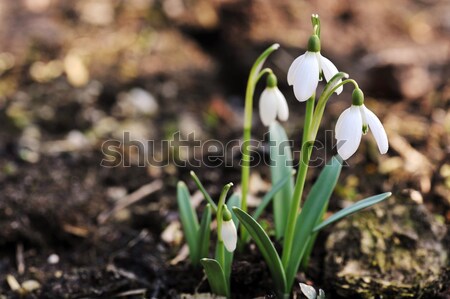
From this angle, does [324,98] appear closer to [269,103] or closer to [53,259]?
[269,103]

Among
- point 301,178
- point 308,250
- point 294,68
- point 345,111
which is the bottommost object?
point 308,250

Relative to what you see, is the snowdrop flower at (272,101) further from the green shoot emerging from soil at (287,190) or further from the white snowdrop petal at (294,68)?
the white snowdrop petal at (294,68)

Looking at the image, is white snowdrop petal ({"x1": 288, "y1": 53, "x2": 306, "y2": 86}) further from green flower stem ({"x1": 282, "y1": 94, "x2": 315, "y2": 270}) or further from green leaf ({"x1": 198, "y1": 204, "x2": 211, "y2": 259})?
green leaf ({"x1": 198, "y1": 204, "x2": 211, "y2": 259})

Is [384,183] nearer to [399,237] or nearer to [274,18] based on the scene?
[399,237]

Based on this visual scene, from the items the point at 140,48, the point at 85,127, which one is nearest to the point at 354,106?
the point at 85,127

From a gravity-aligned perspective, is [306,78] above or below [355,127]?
above

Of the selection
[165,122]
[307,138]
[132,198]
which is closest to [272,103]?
[307,138]

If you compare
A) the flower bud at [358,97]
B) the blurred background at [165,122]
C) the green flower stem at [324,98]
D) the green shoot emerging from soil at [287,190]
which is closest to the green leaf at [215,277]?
the green shoot emerging from soil at [287,190]
